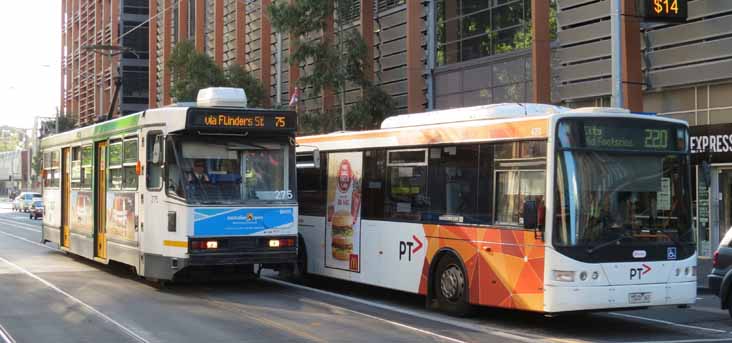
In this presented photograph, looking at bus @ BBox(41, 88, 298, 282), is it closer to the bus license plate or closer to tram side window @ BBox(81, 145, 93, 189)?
tram side window @ BBox(81, 145, 93, 189)

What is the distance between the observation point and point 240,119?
1530cm

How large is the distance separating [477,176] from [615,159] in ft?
6.27

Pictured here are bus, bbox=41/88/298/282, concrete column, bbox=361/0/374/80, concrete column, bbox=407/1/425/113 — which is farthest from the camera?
concrete column, bbox=361/0/374/80

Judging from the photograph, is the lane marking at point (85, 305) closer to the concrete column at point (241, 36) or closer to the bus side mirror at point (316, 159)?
the bus side mirror at point (316, 159)

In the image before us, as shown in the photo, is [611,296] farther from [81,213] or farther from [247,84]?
[247,84]

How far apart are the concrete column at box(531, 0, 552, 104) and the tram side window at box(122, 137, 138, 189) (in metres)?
11.9

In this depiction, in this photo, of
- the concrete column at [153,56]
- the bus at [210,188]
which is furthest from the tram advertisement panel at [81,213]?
the concrete column at [153,56]

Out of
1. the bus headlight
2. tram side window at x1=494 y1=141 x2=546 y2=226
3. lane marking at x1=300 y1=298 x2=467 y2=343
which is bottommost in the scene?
lane marking at x1=300 y1=298 x2=467 y2=343

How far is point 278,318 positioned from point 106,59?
60.2m

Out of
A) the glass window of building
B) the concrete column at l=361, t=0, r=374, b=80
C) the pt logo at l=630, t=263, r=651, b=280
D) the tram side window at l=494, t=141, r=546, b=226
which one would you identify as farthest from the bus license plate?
the concrete column at l=361, t=0, r=374, b=80

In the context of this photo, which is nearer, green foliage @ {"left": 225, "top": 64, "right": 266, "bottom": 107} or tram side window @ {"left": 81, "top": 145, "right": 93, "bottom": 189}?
tram side window @ {"left": 81, "top": 145, "right": 93, "bottom": 189}

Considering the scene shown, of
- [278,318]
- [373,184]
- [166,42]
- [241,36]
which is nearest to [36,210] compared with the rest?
[166,42]

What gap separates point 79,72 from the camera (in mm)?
77312

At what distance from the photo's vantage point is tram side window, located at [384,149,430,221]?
1378 centimetres
